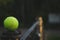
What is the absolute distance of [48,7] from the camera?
1026 centimetres

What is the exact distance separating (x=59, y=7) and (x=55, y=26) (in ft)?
3.12

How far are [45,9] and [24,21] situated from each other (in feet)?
3.93

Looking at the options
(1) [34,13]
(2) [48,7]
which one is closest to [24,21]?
(1) [34,13]

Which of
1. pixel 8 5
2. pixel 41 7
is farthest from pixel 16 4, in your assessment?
pixel 41 7

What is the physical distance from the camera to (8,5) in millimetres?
10148

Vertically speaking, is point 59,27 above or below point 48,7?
below

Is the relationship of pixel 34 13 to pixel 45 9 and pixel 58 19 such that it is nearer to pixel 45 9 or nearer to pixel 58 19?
pixel 45 9

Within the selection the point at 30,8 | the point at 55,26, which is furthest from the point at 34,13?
the point at 55,26

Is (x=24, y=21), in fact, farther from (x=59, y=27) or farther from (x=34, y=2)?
(x=59, y=27)

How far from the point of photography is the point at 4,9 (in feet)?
33.0

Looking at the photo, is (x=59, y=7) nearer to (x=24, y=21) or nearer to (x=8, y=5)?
(x=24, y=21)

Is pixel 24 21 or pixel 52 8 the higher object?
pixel 52 8

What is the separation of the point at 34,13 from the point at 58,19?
124 centimetres

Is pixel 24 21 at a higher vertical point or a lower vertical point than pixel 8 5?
lower
